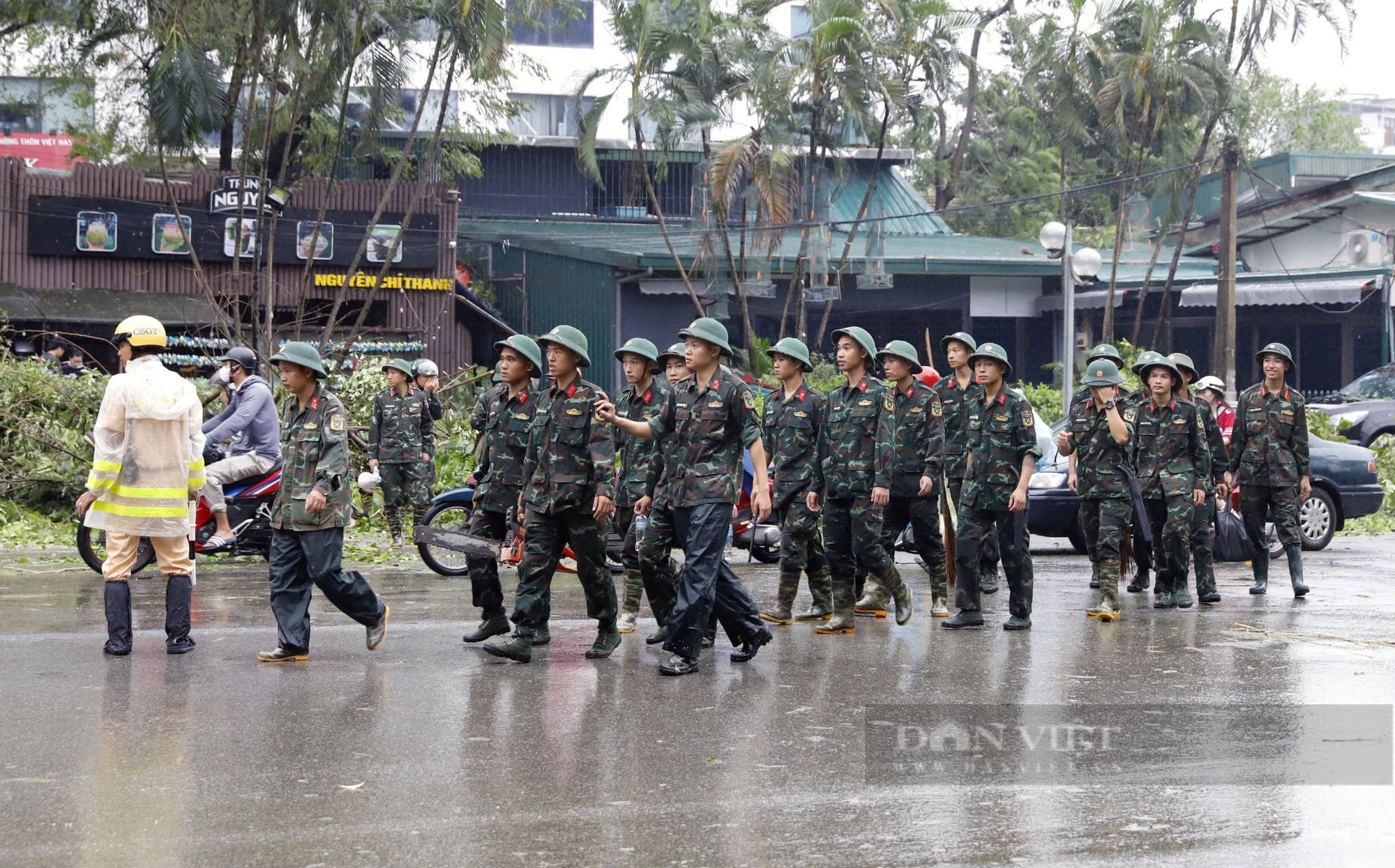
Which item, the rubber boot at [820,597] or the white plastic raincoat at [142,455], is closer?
the white plastic raincoat at [142,455]

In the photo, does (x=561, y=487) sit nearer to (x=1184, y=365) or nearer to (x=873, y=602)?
(x=873, y=602)

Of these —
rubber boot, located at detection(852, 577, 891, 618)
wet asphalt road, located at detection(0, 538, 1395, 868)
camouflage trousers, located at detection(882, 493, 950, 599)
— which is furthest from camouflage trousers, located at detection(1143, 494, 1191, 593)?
rubber boot, located at detection(852, 577, 891, 618)

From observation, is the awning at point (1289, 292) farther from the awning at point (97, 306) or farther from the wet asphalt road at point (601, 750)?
the wet asphalt road at point (601, 750)

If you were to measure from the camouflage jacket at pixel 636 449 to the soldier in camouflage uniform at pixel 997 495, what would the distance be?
2.03 meters

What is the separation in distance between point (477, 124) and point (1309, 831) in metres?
26.7

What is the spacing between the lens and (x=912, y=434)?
10.4m

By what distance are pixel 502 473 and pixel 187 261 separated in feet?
67.5

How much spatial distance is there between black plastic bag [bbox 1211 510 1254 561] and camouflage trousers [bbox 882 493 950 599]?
A: 3.39m

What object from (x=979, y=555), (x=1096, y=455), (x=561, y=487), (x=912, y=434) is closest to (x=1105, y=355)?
(x=1096, y=455)

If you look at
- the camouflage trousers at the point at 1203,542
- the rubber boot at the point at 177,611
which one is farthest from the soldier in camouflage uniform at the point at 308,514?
the camouflage trousers at the point at 1203,542

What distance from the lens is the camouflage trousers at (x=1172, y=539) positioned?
1093cm

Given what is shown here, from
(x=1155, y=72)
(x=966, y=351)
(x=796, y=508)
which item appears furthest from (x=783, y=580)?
(x=1155, y=72)

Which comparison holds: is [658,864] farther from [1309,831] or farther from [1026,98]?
[1026,98]

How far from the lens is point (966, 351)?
11156mm
